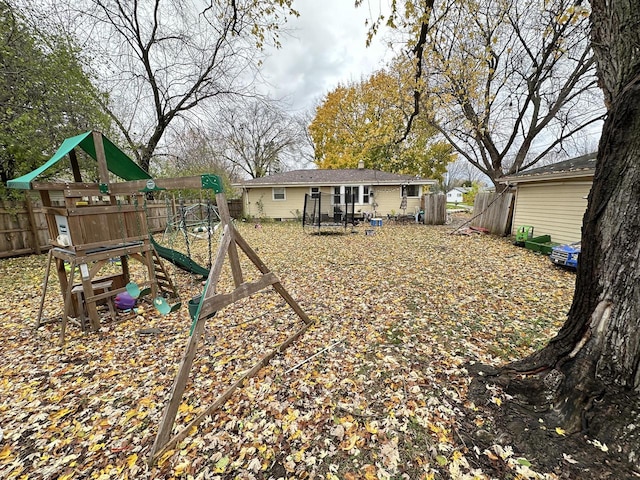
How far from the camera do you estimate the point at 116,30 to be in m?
9.02

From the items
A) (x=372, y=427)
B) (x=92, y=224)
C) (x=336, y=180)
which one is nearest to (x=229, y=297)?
(x=372, y=427)

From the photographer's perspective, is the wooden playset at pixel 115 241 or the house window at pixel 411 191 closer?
the wooden playset at pixel 115 241

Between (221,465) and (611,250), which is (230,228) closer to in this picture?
(221,465)

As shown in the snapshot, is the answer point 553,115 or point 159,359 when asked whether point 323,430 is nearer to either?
point 159,359

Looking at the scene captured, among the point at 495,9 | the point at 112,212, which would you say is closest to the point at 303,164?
the point at 495,9

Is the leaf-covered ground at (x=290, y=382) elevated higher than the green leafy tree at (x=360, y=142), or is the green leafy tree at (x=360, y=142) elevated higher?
the green leafy tree at (x=360, y=142)

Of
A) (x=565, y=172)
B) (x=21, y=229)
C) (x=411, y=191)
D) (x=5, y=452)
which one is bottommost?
(x=5, y=452)

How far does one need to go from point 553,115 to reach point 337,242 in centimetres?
1224

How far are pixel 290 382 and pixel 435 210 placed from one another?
14.3 metres

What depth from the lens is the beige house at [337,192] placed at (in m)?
16.5

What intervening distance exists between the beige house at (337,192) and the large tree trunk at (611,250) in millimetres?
14566

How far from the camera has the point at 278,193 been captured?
17.2 meters

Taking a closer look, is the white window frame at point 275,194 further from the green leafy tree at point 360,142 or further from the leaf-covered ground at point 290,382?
the leaf-covered ground at point 290,382

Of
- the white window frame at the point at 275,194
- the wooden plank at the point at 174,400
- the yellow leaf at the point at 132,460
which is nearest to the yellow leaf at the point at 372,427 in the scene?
the wooden plank at the point at 174,400
